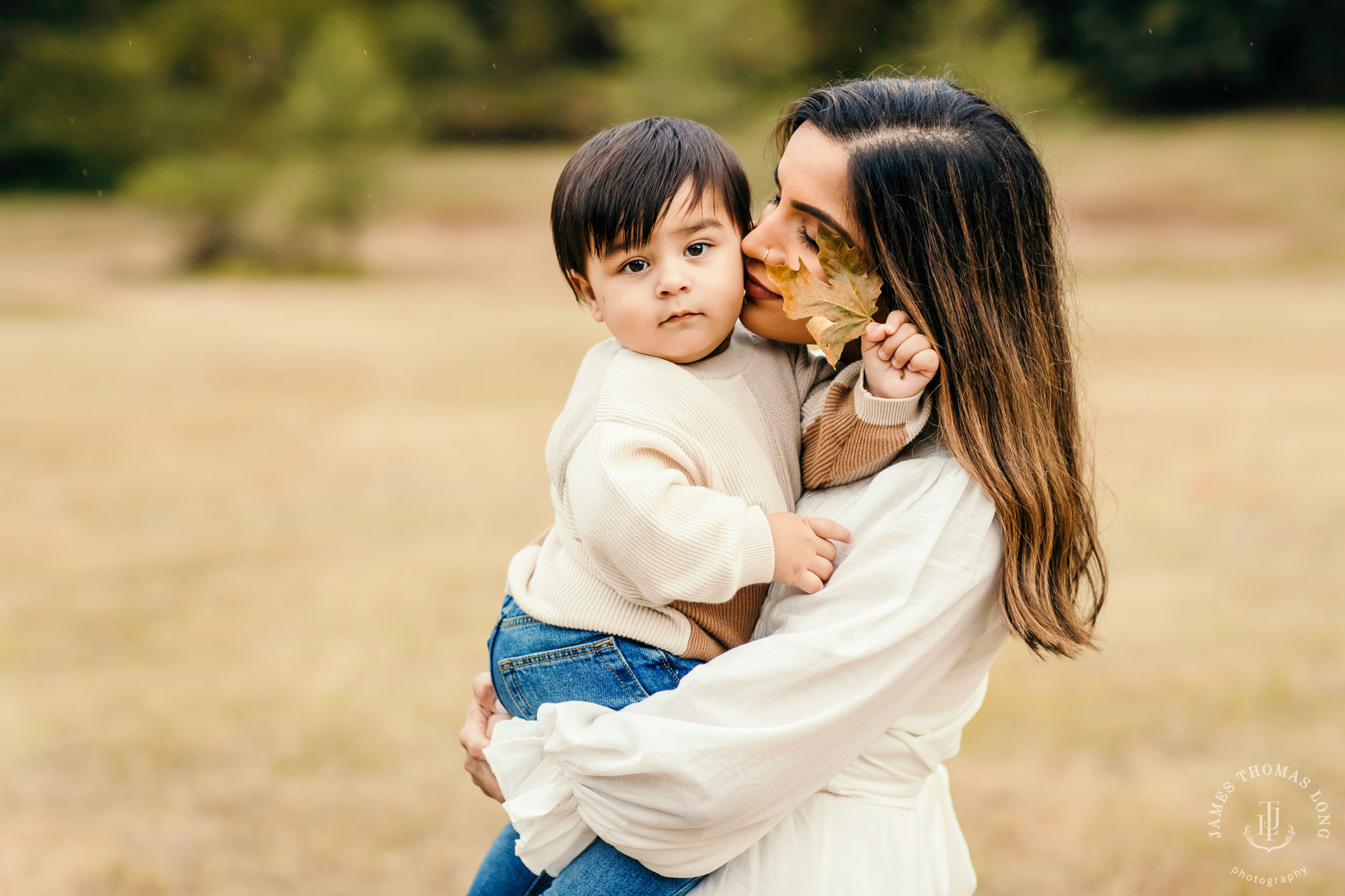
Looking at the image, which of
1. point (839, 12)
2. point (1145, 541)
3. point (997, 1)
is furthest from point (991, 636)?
point (839, 12)

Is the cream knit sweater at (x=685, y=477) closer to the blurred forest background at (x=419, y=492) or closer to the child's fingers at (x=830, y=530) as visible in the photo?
the child's fingers at (x=830, y=530)

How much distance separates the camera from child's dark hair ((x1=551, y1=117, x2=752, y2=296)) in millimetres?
1776

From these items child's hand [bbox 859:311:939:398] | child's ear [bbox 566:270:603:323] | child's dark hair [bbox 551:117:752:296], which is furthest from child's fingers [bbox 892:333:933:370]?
child's ear [bbox 566:270:603:323]

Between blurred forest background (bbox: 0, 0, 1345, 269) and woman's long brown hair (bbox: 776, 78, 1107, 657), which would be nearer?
woman's long brown hair (bbox: 776, 78, 1107, 657)

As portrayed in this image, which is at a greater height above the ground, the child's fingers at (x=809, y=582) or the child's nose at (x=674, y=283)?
the child's nose at (x=674, y=283)

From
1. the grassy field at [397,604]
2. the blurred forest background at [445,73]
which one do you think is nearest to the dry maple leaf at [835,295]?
the grassy field at [397,604]

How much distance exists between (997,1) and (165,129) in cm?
2333

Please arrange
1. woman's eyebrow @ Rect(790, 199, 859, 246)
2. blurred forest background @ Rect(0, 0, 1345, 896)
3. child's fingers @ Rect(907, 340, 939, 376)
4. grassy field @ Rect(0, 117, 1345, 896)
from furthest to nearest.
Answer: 1. blurred forest background @ Rect(0, 0, 1345, 896)
2. grassy field @ Rect(0, 117, 1345, 896)
3. woman's eyebrow @ Rect(790, 199, 859, 246)
4. child's fingers @ Rect(907, 340, 939, 376)

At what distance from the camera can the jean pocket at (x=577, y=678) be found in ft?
5.48

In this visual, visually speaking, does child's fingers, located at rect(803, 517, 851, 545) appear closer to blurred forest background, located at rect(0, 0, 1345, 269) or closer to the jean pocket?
the jean pocket

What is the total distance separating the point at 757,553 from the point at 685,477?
5.7 inches

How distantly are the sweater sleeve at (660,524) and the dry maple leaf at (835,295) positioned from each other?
28 cm

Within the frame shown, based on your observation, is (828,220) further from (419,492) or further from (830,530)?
(419,492)

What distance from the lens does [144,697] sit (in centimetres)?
Answer: 546
